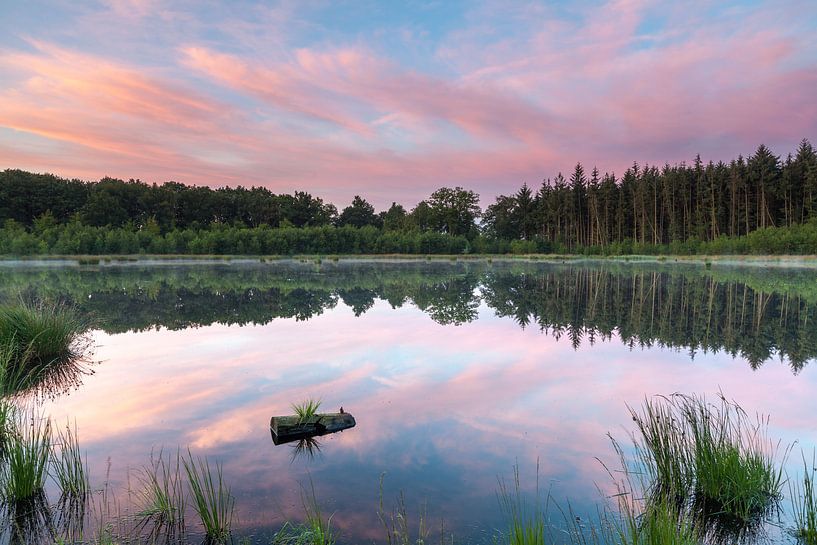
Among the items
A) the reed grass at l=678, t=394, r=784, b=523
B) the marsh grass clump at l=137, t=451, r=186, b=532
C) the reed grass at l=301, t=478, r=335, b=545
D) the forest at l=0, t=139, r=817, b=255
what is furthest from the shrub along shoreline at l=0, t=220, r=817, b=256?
the marsh grass clump at l=137, t=451, r=186, b=532

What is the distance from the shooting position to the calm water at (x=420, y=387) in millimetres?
5270

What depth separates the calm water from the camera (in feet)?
17.3

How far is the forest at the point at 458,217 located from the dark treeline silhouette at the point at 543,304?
2780 centimetres

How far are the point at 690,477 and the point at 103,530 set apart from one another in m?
5.09

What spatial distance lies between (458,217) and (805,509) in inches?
3354

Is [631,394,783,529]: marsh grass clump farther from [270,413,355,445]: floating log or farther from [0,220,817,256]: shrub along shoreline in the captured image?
[0,220,817,256]: shrub along shoreline

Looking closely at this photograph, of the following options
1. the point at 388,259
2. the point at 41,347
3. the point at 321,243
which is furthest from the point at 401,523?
the point at 321,243

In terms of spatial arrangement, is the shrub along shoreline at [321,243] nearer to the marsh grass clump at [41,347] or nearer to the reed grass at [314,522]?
the reed grass at [314,522]

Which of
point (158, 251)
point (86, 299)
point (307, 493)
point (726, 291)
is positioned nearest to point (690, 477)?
point (307, 493)

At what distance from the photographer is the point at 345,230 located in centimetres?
7100

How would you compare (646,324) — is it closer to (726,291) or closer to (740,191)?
(726,291)

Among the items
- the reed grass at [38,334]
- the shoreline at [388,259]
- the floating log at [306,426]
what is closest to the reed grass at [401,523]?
the floating log at [306,426]

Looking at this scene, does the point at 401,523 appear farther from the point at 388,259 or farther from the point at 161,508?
the point at 388,259

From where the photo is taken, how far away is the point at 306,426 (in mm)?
6586
